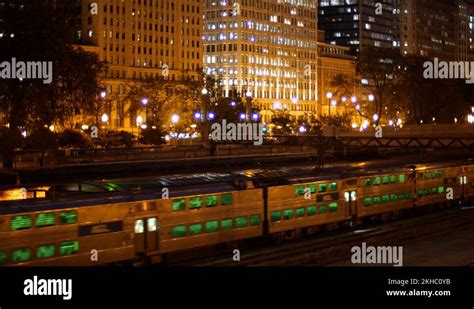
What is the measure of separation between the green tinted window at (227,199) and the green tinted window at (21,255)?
8845 millimetres

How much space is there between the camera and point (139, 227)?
24453 mm

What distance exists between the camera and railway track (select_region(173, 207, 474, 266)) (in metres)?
26.3

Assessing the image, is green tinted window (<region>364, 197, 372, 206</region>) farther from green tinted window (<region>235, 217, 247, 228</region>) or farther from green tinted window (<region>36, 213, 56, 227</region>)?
green tinted window (<region>36, 213, 56, 227</region>)

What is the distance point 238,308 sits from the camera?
16.5 metres

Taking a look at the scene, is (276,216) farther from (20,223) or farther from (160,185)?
(20,223)

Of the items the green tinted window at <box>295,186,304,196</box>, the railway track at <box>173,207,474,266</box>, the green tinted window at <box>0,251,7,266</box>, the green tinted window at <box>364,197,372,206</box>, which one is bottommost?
the railway track at <box>173,207,474,266</box>

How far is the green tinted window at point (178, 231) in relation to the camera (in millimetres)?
25641

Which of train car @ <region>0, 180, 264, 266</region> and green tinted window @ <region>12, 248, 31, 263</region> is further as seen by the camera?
train car @ <region>0, 180, 264, 266</region>

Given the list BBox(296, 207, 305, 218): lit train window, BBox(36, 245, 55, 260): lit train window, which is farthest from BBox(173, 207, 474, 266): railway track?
BBox(36, 245, 55, 260): lit train window

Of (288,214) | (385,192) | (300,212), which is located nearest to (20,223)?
(288,214)

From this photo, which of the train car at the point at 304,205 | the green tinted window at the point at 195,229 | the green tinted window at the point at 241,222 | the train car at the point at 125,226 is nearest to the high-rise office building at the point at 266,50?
the train car at the point at 304,205

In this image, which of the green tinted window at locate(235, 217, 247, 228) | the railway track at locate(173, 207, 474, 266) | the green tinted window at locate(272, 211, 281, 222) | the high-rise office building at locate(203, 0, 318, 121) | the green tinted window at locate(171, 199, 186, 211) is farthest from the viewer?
the high-rise office building at locate(203, 0, 318, 121)

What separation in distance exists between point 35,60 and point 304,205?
88.2 feet

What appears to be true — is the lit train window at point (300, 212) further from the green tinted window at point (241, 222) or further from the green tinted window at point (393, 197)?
the green tinted window at point (393, 197)
